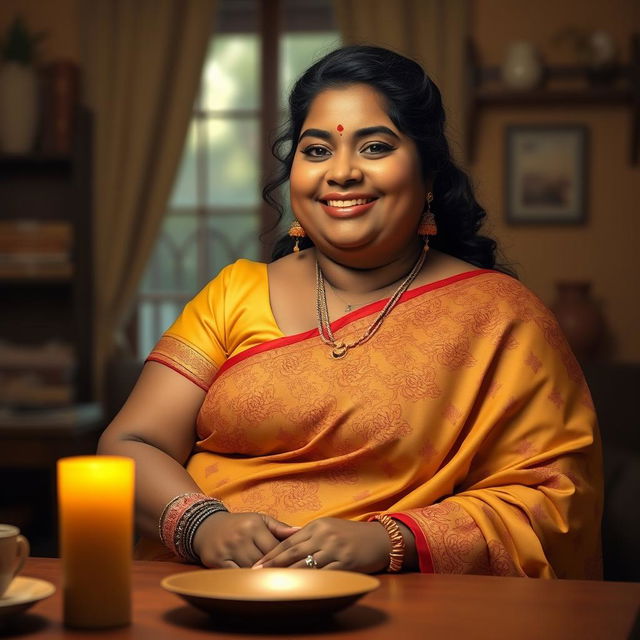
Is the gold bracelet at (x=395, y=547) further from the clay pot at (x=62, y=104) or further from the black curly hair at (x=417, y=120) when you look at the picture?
the clay pot at (x=62, y=104)

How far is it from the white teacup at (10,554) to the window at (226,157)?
156 inches

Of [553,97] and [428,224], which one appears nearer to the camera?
[428,224]

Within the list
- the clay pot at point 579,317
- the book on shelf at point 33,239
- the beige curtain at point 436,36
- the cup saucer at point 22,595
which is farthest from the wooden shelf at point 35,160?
the cup saucer at point 22,595

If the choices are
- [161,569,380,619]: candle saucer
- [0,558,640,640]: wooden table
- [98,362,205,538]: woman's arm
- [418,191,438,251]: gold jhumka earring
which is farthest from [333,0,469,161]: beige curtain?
[161,569,380,619]: candle saucer

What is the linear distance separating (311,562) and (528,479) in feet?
1.39

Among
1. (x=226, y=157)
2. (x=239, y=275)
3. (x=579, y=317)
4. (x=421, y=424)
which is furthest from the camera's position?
(x=226, y=157)

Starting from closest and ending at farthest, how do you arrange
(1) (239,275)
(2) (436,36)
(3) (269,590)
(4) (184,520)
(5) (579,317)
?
(3) (269,590) < (4) (184,520) < (1) (239,275) < (5) (579,317) < (2) (436,36)

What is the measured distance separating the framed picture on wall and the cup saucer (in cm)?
384

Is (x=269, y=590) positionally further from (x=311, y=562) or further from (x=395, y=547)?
(x=395, y=547)

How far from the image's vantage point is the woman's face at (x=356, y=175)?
1.81m

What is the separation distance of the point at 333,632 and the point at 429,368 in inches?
28.2

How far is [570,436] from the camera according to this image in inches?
69.6

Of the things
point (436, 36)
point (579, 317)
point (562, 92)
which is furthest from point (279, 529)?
point (436, 36)

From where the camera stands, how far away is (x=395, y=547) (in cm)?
153
